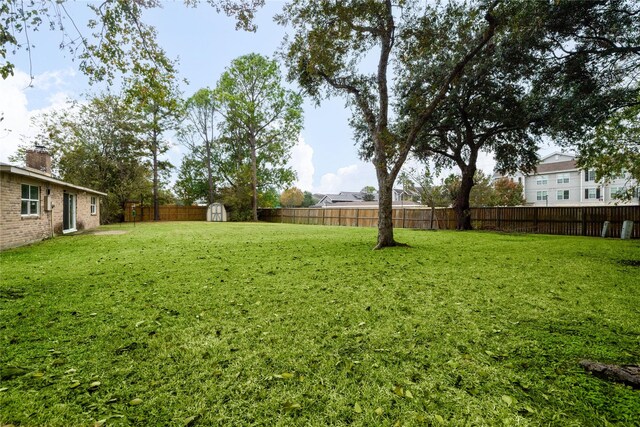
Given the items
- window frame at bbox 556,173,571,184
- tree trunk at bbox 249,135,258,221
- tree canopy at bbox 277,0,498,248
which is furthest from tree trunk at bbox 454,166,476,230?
window frame at bbox 556,173,571,184

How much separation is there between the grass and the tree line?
147 inches

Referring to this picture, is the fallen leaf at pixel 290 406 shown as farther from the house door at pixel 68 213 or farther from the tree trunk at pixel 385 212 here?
the house door at pixel 68 213

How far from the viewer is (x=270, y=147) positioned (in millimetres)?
35656

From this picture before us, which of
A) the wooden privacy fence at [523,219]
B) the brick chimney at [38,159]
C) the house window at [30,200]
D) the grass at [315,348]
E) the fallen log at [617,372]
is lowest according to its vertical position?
the grass at [315,348]

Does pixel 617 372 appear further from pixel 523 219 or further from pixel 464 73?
pixel 523 219

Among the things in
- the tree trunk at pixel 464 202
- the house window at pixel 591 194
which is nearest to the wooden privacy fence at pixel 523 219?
the tree trunk at pixel 464 202

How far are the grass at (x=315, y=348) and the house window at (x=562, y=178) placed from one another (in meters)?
40.1

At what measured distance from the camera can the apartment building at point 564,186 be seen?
3475 cm

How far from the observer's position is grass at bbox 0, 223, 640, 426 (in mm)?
1980

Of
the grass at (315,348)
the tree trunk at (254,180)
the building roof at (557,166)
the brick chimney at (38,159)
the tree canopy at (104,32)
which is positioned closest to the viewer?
the grass at (315,348)

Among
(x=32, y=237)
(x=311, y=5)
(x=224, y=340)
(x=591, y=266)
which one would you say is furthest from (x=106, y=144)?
(x=591, y=266)

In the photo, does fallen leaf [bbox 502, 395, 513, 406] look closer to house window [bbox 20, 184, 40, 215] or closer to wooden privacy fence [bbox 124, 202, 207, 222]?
house window [bbox 20, 184, 40, 215]

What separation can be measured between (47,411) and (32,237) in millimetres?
13074

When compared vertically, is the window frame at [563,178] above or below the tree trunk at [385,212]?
above
